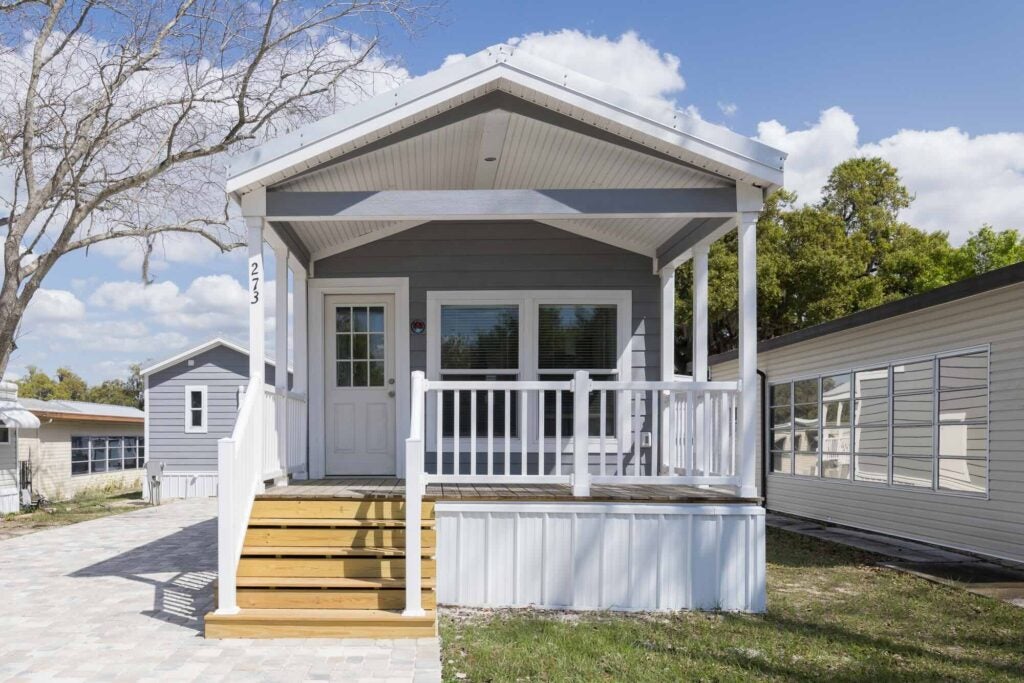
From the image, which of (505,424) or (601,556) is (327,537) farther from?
(601,556)

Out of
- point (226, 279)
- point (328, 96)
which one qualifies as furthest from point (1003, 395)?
point (226, 279)

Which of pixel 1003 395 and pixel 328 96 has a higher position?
pixel 328 96

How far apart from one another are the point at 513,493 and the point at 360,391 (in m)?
2.47

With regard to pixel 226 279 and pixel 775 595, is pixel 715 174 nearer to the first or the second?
pixel 775 595

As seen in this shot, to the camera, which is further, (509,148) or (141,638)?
(509,148)

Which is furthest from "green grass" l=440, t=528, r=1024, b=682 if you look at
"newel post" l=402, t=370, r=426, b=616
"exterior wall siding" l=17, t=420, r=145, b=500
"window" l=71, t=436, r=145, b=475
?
"window" l=71, t=436, r=145, b=475

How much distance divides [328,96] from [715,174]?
11420 millimetres

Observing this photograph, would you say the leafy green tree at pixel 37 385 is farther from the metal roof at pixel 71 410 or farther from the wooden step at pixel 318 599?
the wooden step at pixel 318 599

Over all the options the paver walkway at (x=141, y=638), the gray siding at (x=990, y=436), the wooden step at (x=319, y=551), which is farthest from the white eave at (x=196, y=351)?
the wooden step at (x=319, y=551)

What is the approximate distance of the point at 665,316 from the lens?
7938mm

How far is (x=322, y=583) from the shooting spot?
207 inches

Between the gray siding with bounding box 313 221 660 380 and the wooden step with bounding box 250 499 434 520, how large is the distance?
7.16 ft

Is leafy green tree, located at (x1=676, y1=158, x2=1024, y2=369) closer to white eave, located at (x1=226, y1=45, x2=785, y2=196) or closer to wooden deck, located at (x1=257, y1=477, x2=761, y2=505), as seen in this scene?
wooden deck, located at (x1=257, y1=477, x2=761, y2=505)

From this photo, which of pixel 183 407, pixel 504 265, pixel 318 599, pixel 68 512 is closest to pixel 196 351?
pixel 183 407
